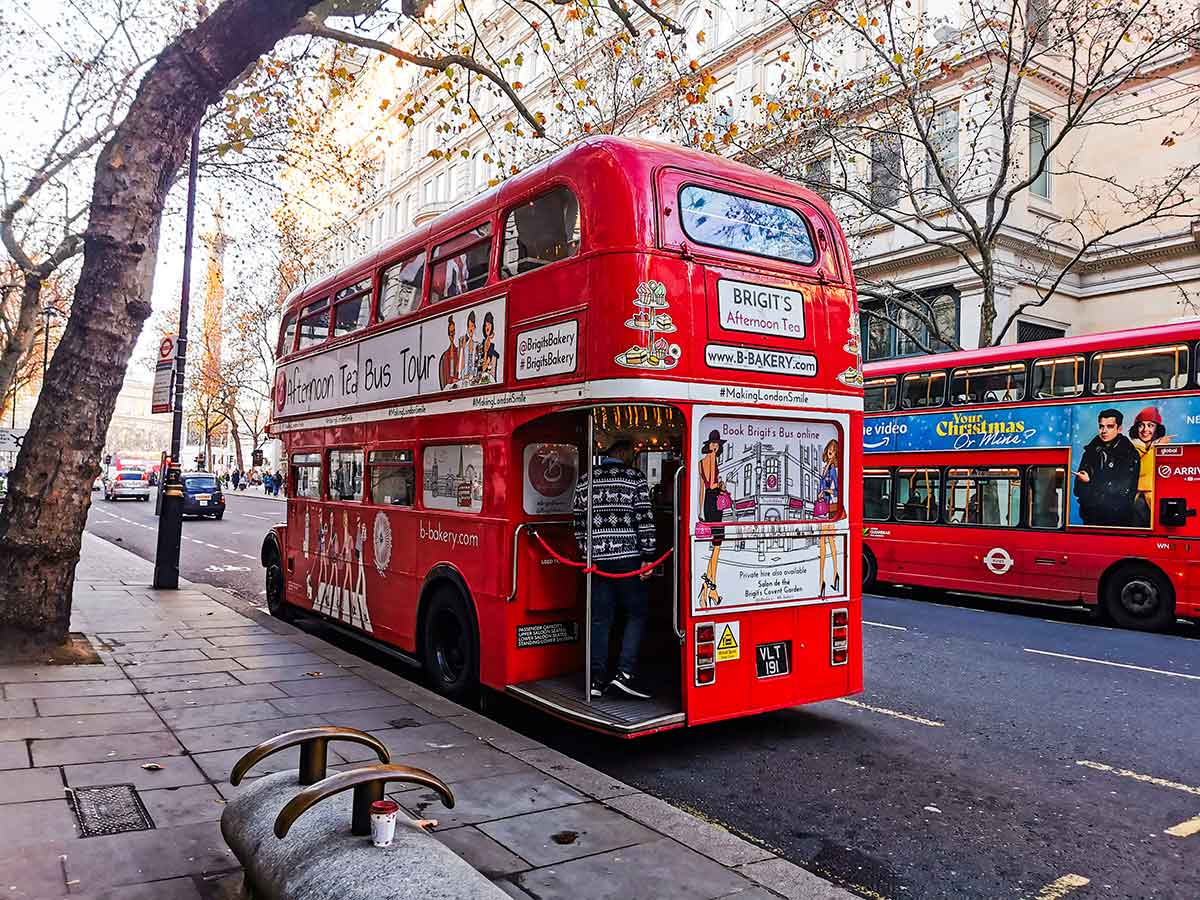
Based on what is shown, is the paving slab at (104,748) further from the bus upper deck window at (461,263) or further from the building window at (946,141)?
the building window at (946,141)

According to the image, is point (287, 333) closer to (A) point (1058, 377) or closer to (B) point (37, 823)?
(B) point (37, 823)

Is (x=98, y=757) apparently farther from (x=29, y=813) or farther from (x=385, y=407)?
(x=385, y=407)

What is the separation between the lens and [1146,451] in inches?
456

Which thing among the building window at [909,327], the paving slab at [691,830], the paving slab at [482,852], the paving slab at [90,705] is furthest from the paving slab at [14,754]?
the building window at [909,327]

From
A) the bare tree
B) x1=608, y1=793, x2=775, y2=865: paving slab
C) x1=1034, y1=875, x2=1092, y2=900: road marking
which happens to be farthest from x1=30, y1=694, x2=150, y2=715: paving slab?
the bare tree

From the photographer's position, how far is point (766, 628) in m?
6.00

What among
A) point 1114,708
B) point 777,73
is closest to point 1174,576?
point 1114,708

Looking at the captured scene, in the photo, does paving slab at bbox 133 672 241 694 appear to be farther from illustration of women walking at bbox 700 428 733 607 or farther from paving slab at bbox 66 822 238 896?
illustration of women walking at bbox 700 428 733 607

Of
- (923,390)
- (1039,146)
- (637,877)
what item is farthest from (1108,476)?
(1039,146)

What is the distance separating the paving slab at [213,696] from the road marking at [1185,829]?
530 centimetres

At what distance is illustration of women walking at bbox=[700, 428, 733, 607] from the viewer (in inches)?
225

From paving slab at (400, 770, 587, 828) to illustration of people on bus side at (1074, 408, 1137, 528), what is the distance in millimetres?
9976

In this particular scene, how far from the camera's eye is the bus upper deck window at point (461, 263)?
6922 millimetres

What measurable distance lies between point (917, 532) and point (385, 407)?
9625 mm
